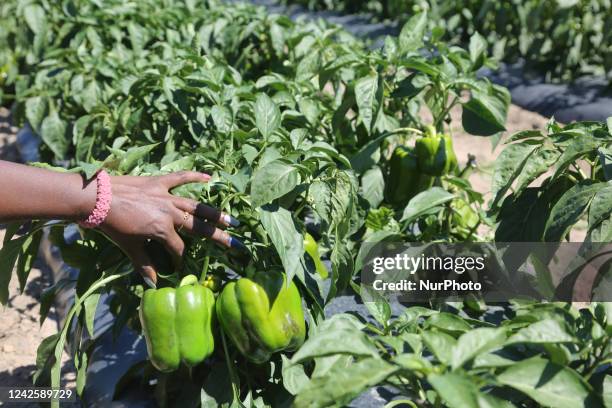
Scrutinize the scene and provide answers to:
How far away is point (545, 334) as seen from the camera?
40.5 inches

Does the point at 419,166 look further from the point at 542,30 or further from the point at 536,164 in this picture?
the point at 542,30

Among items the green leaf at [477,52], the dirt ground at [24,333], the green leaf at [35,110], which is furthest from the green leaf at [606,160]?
the green leaf at [35,110]

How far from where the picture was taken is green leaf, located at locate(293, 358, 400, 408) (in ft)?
3.15

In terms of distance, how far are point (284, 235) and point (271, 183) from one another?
0.36ft

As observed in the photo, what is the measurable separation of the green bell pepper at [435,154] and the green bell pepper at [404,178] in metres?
0.04

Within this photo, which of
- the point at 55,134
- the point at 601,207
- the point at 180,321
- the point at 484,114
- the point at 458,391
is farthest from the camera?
the point at 55,134

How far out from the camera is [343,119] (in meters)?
2.45

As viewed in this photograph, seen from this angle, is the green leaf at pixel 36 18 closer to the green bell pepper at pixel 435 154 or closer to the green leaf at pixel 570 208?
the green bell pepper at pixel 435 154

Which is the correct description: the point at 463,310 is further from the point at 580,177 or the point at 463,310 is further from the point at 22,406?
the point at 22,406

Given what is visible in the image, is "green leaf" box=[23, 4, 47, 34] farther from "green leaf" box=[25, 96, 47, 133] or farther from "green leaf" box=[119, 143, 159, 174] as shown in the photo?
"green leaf" box=[119, 143, 159, 174]

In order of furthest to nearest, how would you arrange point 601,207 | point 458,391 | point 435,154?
point 435,154 < point 601,207 < point 458,391

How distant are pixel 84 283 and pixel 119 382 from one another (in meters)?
0.29

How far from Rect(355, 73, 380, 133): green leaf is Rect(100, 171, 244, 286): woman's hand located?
0.76 m

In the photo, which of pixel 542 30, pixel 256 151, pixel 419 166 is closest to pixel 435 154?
pixel 419 166
